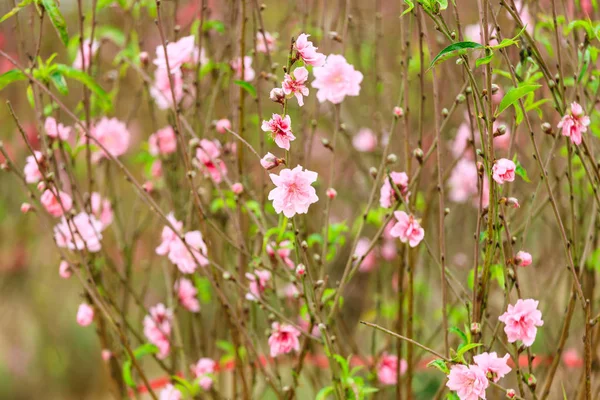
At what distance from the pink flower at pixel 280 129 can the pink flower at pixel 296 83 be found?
0.14 feet

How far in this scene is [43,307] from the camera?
11.3ft

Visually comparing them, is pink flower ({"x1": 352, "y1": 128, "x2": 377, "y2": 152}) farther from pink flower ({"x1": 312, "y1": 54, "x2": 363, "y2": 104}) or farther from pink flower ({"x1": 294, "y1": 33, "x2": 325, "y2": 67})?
pink flower ({"x1": 294, "y1": 33, "x2": 325, "y2": 67})

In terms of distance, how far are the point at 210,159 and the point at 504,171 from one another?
67cm

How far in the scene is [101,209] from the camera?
5.58 ft

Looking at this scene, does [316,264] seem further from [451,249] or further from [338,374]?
[451,249]

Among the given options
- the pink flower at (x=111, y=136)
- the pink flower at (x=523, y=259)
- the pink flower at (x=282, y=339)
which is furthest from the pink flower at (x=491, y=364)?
the pink flower at (x=111, y=136)

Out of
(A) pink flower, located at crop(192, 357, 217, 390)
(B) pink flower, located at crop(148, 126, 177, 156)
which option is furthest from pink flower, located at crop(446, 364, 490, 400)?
(B) pink flower, located at crop(148, 126, 177, 156)

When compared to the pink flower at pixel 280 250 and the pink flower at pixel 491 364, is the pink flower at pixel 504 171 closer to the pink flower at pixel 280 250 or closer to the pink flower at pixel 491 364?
the pink flower at pixel 491 364

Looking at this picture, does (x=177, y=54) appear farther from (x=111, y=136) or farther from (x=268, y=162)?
(x=268, y=162)

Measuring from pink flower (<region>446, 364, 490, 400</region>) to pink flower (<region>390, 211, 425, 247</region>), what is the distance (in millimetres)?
253

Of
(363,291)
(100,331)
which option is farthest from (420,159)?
(363,291)

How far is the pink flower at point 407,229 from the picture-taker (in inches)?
46.8

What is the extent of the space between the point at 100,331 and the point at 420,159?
95 cm

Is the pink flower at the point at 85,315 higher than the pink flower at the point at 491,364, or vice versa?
the pink flower at the point at 85,315
